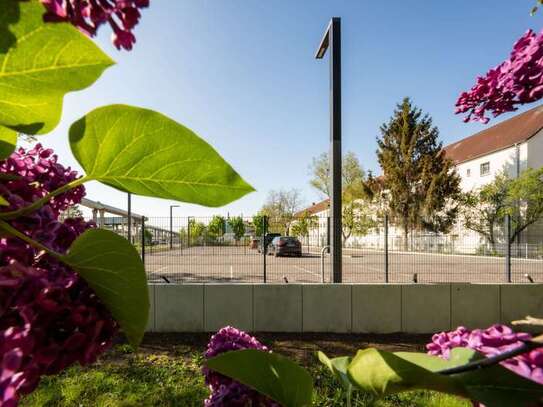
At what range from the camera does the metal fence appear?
308 inches

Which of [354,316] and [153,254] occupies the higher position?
[153,254]

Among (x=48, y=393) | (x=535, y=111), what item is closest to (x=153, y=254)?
(x=48, y=393)

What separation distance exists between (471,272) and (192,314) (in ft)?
20.6

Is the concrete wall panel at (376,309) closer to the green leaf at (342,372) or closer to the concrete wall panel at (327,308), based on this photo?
the concrete wall panel at (327,308)

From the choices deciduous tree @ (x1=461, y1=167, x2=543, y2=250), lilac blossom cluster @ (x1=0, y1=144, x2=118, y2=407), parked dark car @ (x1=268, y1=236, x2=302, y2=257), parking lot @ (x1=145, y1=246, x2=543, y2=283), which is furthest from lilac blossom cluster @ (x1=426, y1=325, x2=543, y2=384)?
deciduous tree @ (x1=461, y1=167, x2=543, y2=250)

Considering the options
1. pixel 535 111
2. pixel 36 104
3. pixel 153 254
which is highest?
pixel 535 111

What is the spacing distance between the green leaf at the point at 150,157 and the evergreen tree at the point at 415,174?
35.4m

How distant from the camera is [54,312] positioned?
50cm

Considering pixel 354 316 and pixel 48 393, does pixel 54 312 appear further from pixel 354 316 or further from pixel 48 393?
pixel 354 316

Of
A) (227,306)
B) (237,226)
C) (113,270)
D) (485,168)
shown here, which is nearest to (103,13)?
(113,270)

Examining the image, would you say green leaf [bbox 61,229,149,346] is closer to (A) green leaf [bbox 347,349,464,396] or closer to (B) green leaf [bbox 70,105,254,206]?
(B) green leaf [bbox 70,105,254,206]

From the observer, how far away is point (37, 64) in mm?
398

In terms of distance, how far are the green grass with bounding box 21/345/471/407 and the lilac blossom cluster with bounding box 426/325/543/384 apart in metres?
3.38

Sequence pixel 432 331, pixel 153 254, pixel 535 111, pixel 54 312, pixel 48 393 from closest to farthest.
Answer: pixel 54 312 → pixel 48 393 → pixel 432 331 → pixel 153 254 → pixel 535 111
